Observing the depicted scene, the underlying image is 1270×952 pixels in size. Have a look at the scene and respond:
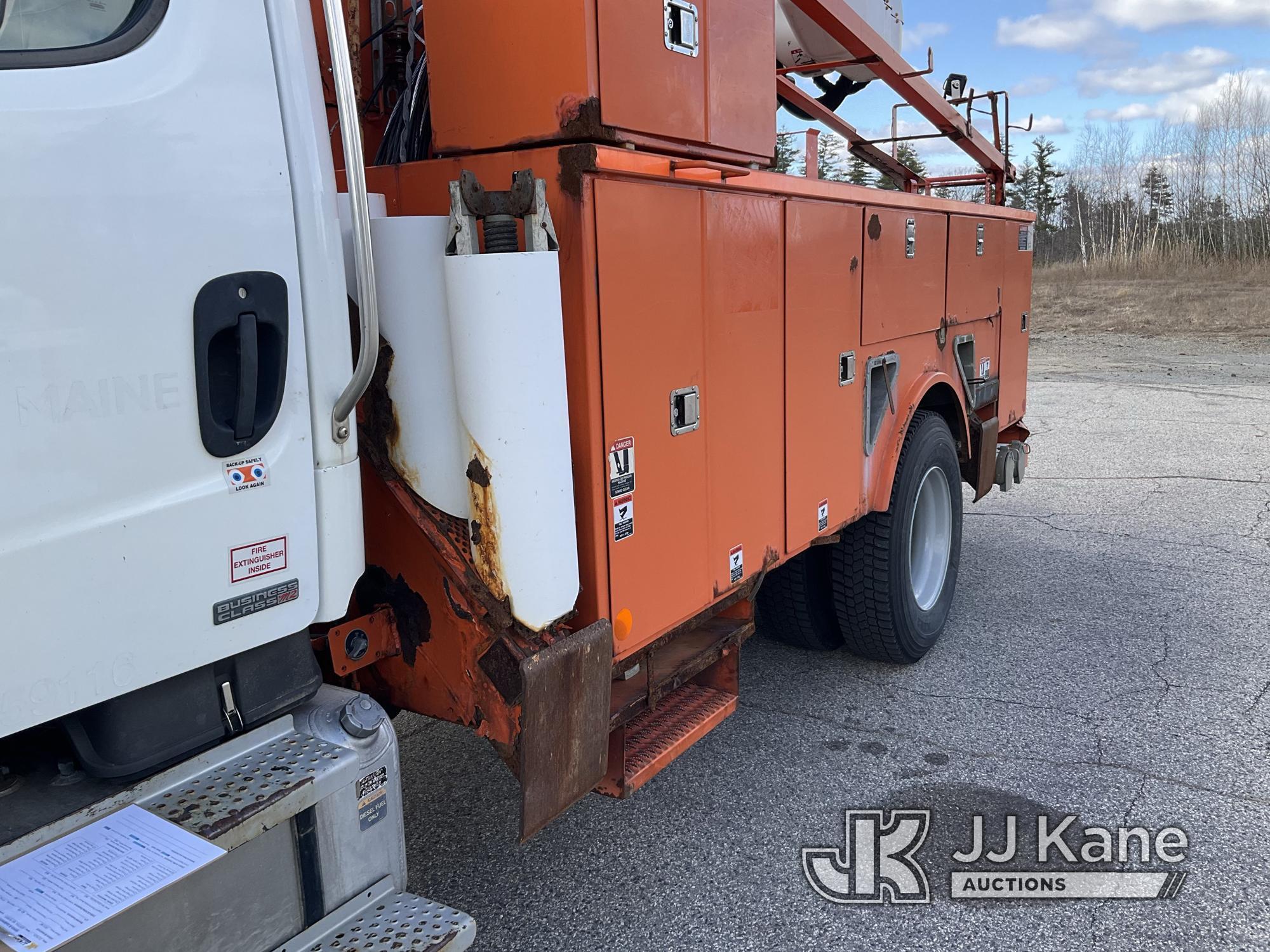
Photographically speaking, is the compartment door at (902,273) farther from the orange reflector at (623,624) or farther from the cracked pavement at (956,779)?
the orange reflector at (623,624)

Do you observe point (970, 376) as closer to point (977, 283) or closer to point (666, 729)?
point (977, 283)

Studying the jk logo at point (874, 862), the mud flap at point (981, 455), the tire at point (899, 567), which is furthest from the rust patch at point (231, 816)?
the mud flap at point (981, 455)

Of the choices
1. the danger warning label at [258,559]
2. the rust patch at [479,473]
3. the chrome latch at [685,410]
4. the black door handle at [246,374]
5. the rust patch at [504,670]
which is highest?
the black door handle at [246,374]

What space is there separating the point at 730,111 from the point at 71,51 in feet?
5.11

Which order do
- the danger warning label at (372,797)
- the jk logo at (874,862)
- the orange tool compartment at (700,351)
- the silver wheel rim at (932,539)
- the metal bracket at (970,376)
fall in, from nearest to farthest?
1. the danger warning label at (372,797)
2. the orange tool compartment at (700,351)
3. the jk logo at (874,862)
4. the silver wheel rim at (932,539)
5. the metal bracket at (970,376)

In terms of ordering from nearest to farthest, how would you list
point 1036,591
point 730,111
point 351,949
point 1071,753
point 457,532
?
point 351,949
point 457,532
point 730,111
point 1071,753
point 1036,591

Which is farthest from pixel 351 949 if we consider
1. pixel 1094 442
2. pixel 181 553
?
pixel 1094 442

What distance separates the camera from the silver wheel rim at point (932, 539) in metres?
4.50

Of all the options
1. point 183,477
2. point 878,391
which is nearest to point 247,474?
point 183,477

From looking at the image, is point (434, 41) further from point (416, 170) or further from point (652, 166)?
point (652, 166)

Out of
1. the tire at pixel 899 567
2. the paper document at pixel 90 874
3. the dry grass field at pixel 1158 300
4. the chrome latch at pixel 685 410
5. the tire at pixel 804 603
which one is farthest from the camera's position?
the dry grass field at pixel 1158 300

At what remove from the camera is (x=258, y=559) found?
180 centimetres

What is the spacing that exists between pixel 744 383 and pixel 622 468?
2.03 feet

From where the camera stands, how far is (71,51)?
1523 millimetres
